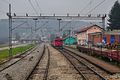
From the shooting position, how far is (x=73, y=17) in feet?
168

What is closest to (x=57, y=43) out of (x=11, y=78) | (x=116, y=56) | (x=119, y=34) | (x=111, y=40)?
(x=111, y=40)

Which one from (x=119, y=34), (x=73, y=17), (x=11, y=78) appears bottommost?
(x=11, y=78)

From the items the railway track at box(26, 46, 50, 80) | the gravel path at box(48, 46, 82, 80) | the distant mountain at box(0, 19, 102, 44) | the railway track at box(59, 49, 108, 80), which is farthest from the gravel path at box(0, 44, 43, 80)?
the distant mountain at box(0, 19, 102, 44)

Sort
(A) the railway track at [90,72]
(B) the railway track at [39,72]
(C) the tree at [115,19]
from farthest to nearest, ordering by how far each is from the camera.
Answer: (C) the tree at [115,19], (A) the railway track at [90,72], (B) the railway track at [39,72]

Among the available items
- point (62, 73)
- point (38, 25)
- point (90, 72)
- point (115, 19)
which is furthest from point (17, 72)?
A: point (38, 25)

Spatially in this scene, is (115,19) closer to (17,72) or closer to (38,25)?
(38,25)

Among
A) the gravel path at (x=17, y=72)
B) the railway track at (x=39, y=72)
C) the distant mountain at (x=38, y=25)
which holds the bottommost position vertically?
the gravel path at (x=17, y=72)

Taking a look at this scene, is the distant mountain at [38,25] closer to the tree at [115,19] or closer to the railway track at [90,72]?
the tree at [115,19]

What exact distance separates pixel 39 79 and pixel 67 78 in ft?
5.54

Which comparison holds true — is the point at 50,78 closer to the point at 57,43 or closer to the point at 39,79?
the point at 39,79

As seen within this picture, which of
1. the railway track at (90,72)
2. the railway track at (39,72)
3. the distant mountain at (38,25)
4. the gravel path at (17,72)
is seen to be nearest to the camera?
the railway track at (39,72)

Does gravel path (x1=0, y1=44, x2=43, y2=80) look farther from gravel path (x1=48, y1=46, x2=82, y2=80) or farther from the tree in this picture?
the tree

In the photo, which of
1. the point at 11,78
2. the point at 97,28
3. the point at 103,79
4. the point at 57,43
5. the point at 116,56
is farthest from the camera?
the point at 97,28

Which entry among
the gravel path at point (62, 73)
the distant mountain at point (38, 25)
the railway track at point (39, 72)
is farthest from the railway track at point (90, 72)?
the distant mountain at point (38, 25)
